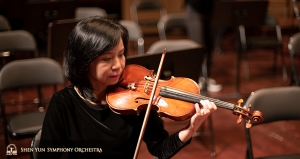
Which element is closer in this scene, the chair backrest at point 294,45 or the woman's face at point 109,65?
the woman's face at point 109,65

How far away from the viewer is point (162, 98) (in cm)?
141

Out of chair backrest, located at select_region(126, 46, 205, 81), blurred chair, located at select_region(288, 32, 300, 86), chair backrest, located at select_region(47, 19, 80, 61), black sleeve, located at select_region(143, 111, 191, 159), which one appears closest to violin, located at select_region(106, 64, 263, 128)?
black sleeve, located at select_region(143, 111, 191, 159)

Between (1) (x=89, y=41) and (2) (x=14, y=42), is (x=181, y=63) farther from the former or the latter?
(2) (x=14, y=42)

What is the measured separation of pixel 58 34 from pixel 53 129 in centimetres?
176

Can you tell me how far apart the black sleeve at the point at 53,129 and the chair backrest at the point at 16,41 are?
206 centimetres

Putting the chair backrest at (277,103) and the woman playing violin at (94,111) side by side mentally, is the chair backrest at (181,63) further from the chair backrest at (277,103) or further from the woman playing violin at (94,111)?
the woman playing violin at (94,111)

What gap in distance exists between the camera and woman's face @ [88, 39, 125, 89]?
1.34 metres

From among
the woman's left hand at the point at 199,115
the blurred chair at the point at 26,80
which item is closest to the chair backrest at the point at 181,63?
the woman's left hand at the point at 199,115

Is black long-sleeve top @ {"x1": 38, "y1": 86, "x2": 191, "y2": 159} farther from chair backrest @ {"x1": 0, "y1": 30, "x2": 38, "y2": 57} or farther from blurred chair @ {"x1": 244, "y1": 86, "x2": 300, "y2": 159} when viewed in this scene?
chair backrest @ {"x1": 0, "y1": 30, "x2": 38, "y2": 57}

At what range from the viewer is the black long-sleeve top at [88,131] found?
1.41 metres

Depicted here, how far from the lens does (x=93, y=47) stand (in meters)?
1.32

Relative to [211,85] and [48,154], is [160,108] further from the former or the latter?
[211,85]

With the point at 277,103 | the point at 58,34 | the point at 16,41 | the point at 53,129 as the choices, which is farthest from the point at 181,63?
the point at 16,41

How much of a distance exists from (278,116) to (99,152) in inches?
41.7
